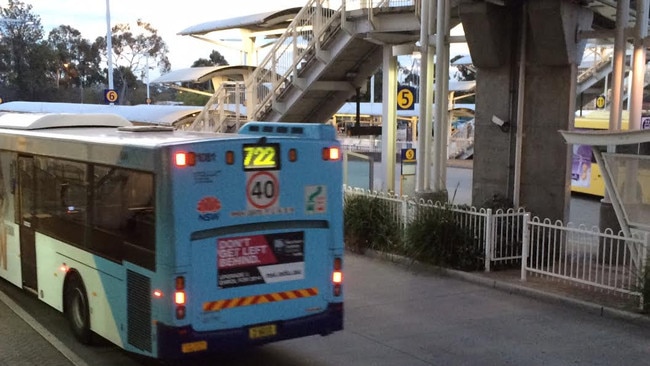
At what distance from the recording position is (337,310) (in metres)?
6.89

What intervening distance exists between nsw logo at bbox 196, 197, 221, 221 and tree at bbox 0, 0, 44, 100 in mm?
40392

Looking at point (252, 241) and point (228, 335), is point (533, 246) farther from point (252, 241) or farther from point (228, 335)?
point (228, 335)

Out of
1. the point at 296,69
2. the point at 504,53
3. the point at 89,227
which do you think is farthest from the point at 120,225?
the point at 296,69

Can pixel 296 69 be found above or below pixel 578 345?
above

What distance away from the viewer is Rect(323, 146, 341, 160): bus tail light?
6.72 m

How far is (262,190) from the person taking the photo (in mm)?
6332

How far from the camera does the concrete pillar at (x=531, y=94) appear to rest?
1115cm

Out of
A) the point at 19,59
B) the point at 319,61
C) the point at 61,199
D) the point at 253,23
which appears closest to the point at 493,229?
the point at 61,199

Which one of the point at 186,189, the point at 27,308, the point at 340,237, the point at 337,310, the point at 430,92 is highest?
the point at 430,92

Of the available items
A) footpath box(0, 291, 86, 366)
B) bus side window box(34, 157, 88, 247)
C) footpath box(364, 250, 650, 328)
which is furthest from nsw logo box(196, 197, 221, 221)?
footpath box(364, 250, 650, 328)

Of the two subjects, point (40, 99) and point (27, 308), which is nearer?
point (27, 308)

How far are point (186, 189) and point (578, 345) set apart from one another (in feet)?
15.6

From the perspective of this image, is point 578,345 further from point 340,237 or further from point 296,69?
point 296,69

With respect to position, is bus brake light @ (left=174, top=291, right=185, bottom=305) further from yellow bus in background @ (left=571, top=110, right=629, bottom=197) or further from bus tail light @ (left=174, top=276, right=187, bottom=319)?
yellow bus in background @ (left=571, top=110, right=629, bottom=197)
